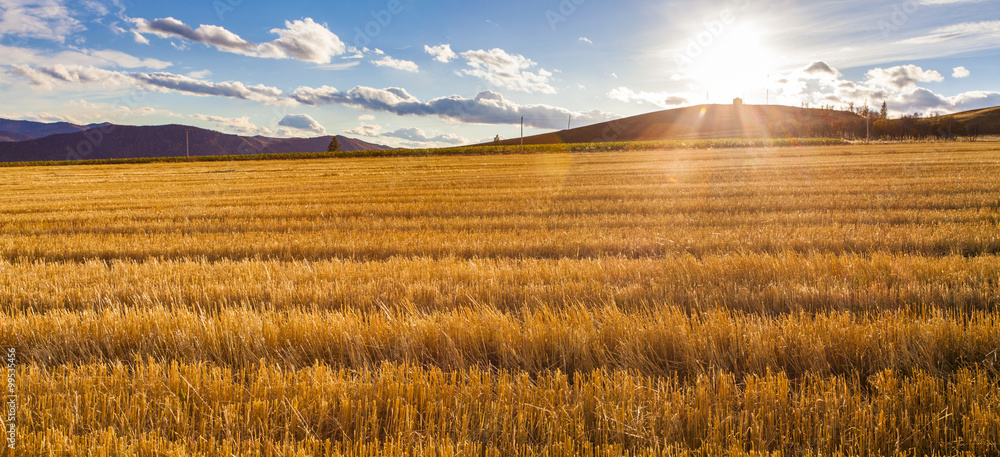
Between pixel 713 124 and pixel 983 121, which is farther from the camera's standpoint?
pixel 983 121

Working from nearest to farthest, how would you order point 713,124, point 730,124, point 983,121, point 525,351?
point 525,351 < point 730,124 < point 713,124 < point 983,121

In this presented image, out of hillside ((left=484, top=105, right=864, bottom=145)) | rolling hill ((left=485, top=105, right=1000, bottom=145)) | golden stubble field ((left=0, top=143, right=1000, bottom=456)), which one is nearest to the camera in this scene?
golden stubble field ((left=0, top=143, right=1000, bottom=456))

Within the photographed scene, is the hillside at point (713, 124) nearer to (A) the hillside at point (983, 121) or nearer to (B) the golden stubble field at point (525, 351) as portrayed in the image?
(A) the hillside at point (983, 121)

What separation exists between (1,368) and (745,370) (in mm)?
4798

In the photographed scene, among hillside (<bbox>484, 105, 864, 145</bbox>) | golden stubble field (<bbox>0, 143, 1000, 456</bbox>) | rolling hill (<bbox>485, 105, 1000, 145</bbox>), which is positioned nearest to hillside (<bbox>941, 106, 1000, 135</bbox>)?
rolling hill (<bbox>485, 105, 1000, 145</bbox>)

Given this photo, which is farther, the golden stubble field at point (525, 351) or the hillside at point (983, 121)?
the hillside at point (983, 121)

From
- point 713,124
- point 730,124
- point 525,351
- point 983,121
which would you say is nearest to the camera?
point 525,351

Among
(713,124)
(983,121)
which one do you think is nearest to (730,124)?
(713,124)

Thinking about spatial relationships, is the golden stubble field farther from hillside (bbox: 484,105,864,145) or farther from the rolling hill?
the rolling hill

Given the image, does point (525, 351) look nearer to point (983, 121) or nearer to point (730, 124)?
point (730, 124)

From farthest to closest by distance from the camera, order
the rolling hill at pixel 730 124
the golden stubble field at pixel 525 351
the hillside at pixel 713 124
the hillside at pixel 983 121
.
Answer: the hillside at pixel 983 121 → the hillside at pixel 713 124 → the rolling hill at pixel 730 124 → the golden stubble field at pixel 525 351

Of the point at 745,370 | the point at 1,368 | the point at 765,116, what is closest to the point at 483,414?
the point at 745,370

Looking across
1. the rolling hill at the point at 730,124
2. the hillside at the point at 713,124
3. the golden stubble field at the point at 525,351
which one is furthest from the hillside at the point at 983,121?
the golden stubble field at the point at 525,351

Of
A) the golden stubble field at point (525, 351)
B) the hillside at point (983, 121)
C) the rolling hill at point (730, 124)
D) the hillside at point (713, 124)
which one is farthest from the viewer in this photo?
the hillside at point (983, 121)
